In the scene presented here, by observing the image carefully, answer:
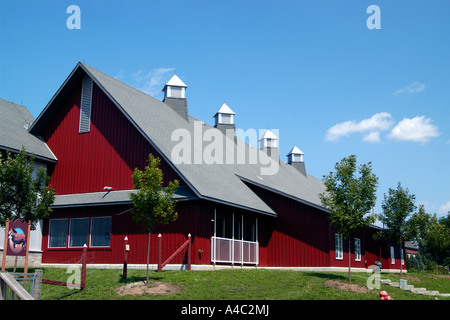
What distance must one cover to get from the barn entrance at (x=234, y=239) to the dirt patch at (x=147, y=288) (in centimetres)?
678

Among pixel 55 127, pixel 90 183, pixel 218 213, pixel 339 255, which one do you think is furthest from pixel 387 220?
pixel 55 127

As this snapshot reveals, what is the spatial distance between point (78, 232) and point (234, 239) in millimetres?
8086

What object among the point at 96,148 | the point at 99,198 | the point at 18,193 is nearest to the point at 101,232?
the point at 99,198

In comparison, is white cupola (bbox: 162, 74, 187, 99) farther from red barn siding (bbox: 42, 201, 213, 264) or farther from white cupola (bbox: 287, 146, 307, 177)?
white cupola (bbox: 287, 146, 307, 177)

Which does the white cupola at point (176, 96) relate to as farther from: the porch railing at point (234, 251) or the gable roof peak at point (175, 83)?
the porch railing at point (234, 251)

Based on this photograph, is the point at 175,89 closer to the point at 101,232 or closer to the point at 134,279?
the point at 101,232

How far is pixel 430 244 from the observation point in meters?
42.0

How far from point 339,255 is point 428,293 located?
692cm

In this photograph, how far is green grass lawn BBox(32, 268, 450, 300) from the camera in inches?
620

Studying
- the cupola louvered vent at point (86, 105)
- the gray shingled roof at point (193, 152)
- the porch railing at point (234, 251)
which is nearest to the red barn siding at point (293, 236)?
the gray shingled roof at point (193, 152)

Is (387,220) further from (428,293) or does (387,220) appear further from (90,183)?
(90,183)

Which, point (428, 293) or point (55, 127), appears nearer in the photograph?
point (428, 293)

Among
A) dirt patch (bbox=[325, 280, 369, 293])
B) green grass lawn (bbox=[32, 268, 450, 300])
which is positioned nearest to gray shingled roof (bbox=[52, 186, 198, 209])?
green grass lawn (bbox=[32, 268, 450, 300])

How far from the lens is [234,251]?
25.3 m
